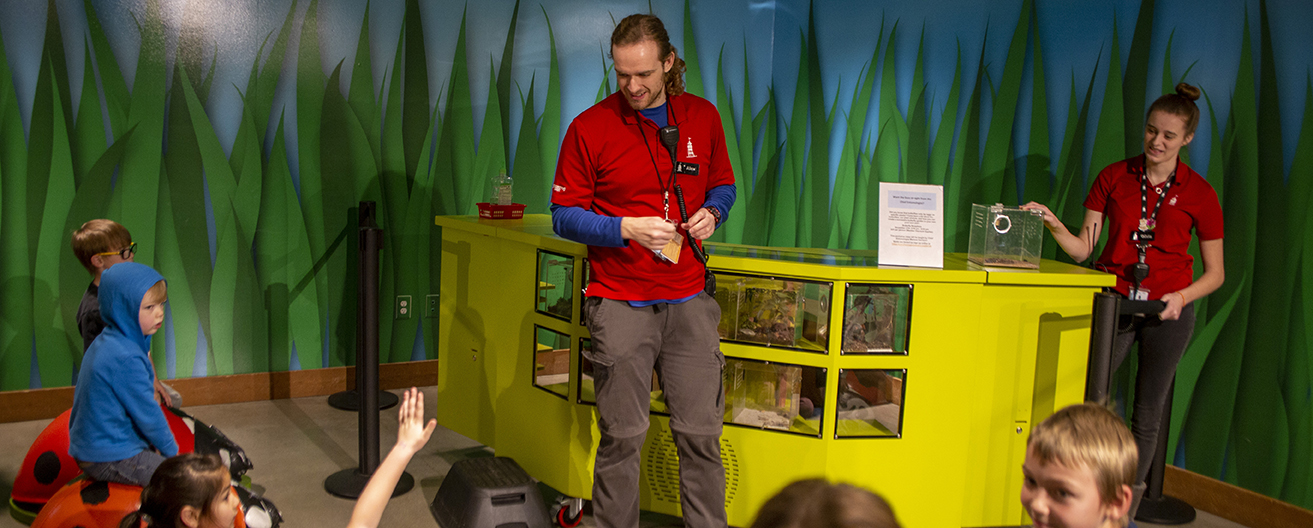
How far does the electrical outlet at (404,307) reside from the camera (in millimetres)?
5273

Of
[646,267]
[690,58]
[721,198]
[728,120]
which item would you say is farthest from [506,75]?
[646,267]

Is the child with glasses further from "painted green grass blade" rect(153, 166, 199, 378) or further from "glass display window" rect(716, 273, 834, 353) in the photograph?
"glass display window" rect(716, 273, 834, 353)

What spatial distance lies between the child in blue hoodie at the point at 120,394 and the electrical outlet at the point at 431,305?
253 centimetres

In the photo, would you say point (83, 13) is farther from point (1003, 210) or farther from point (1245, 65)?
point (1245, 65)

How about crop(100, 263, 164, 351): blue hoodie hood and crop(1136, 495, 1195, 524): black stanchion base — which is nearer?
crop(100, 263, 164, 351): blue hoodie hood

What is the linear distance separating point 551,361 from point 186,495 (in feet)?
5.17

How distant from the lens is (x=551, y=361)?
353 cm

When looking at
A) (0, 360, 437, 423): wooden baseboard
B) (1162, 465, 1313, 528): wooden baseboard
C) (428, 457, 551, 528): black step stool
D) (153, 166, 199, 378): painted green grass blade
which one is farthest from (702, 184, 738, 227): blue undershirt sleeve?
(153, 166, 199, 378): painted green grass blade

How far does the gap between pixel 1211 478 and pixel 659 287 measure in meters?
2.76

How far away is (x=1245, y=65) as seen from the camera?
3.77m

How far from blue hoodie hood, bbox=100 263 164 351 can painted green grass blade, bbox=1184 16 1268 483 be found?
413cm

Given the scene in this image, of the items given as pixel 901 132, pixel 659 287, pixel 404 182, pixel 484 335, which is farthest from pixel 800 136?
pixel 659 287

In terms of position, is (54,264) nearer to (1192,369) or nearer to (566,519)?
(566,519)

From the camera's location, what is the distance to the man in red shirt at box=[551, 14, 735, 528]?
2.79m
